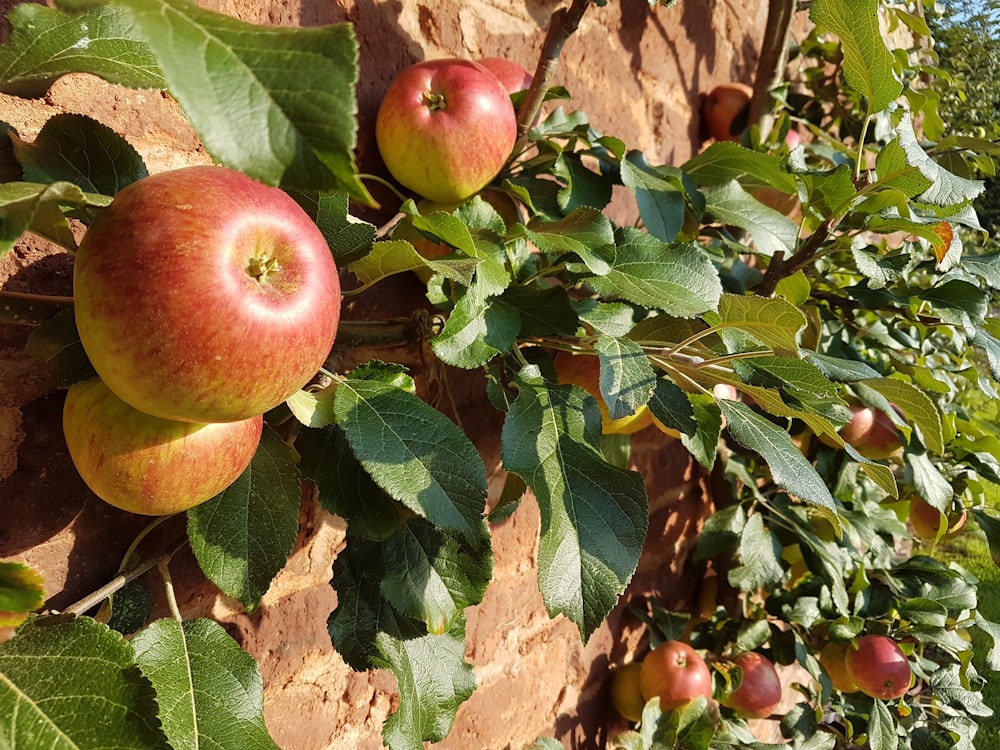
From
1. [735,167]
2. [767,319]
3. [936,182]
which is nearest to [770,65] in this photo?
[735,167]

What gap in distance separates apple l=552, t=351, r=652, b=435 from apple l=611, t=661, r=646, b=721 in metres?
0.56

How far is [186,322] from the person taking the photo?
38cm

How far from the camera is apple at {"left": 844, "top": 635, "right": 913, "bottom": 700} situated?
1200 millimetres

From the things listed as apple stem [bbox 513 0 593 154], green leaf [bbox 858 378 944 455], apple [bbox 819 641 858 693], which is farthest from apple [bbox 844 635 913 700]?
apple stem [bbox 513 0 593 154]

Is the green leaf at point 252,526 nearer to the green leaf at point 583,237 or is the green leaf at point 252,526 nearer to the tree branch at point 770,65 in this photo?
the green leaf at point 583,237

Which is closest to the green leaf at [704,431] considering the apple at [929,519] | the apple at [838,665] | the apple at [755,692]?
the apple at [755,692]

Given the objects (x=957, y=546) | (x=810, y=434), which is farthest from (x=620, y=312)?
(x=957, y=546)

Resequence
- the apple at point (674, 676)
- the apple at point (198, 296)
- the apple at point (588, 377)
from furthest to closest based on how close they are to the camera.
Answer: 1. the apple at point (674, 676)
2. the apple at point (588, 377)
3. the apple at point (198, 296)

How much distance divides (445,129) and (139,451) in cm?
42

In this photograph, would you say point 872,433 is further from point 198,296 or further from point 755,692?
point 198,296

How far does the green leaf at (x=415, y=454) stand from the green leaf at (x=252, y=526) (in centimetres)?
8

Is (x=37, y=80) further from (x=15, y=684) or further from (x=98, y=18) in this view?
(x=15, y=684)

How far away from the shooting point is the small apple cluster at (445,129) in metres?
0.69

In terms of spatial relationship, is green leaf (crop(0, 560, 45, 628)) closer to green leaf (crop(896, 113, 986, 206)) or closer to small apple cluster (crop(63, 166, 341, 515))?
small apple cluster (crop(63, 166, 341, 515))
